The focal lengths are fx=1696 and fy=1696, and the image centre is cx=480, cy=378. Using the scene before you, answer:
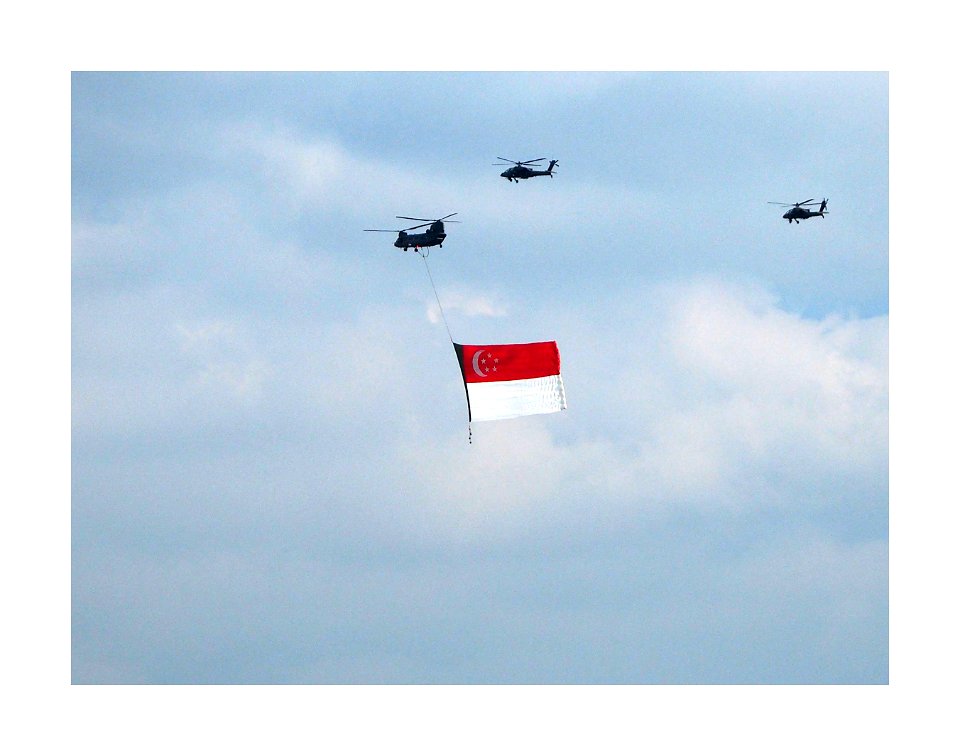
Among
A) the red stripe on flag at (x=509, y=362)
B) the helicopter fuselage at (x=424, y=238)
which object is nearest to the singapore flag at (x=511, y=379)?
the red stripe on flag at (x=509, y=362)

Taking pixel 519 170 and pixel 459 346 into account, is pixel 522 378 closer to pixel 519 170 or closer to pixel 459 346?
pixel 459 346

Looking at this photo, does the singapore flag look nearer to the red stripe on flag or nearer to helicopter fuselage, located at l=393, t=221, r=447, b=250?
the red stripe on flag

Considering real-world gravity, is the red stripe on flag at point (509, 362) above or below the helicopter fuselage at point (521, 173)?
below

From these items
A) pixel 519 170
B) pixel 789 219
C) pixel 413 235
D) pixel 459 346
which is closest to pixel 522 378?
pixel 459 346

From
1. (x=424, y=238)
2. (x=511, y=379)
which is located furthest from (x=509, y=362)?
(x=424, y=238)

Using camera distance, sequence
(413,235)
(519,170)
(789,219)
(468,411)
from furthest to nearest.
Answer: (789,219), (519,170), (413,235), (468,411)

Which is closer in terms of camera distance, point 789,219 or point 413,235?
point 413,235

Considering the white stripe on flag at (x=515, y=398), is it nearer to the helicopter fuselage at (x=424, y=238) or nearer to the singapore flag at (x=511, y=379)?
the singapore flag at (x=511, y=379)
